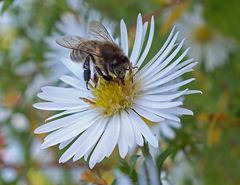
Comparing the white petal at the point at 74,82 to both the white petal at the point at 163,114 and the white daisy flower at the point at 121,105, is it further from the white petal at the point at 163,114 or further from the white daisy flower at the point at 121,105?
the white petal at the point at 163,114

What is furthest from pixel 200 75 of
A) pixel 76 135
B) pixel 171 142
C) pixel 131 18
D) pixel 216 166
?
pixel 76 135

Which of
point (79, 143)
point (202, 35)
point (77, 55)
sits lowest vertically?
point (79, 143)

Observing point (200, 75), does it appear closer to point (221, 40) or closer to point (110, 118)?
point (221, 40)

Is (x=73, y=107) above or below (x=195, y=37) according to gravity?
below

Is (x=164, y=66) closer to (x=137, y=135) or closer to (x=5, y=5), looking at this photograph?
(x=137, y=135)

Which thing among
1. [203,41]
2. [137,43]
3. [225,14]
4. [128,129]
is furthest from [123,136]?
[203,41]

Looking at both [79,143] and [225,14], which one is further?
[225,14]
